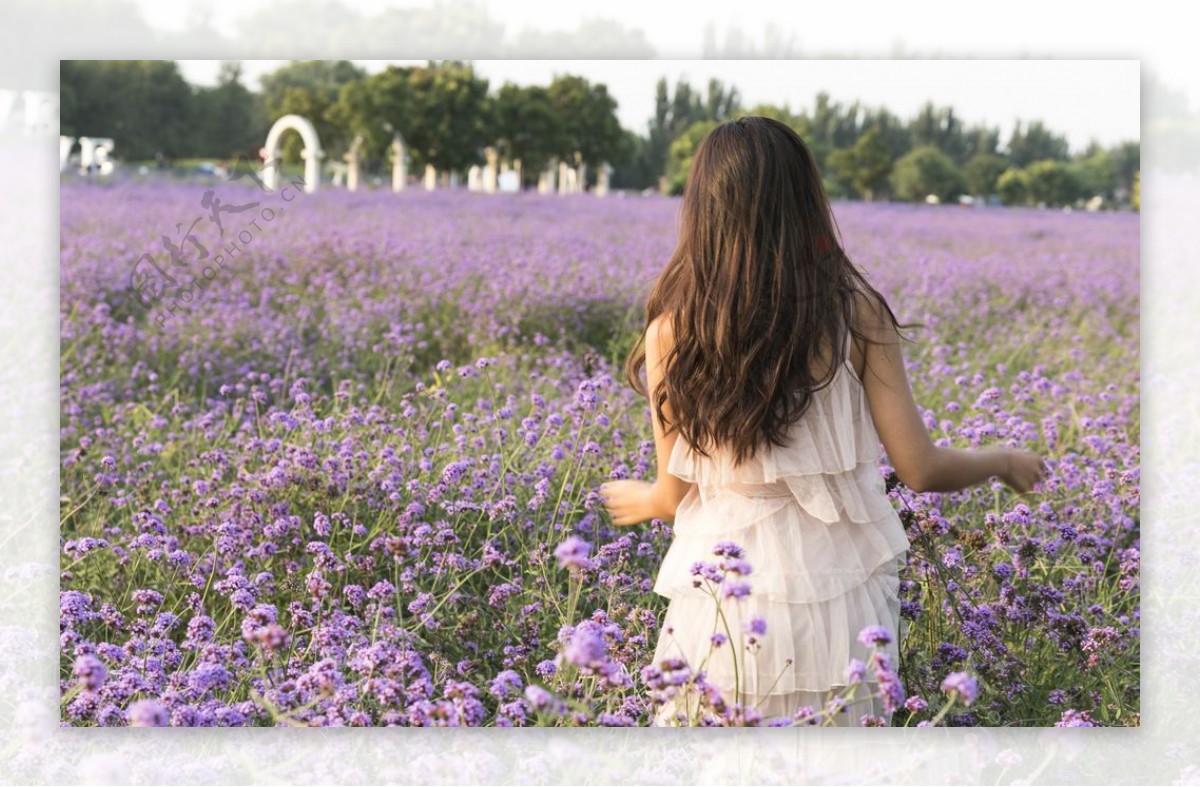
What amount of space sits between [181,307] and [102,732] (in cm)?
169

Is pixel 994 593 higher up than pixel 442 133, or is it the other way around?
pixel 442 133

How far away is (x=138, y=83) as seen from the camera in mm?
3318

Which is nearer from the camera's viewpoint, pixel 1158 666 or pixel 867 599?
pixel 867 599

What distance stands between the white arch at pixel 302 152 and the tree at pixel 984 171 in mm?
1813

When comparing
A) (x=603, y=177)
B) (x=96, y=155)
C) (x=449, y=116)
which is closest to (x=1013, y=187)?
(x=603, y=177)

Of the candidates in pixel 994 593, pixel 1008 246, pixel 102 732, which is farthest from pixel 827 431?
pixel 1008 246

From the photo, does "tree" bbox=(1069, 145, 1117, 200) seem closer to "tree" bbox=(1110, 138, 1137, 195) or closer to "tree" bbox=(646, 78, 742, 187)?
"tree" bbox=(1110, 138, 1137, 195)

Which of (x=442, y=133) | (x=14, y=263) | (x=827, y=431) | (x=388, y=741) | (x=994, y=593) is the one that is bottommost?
(x=388, y=741)

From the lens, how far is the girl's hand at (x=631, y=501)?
8.03 ft

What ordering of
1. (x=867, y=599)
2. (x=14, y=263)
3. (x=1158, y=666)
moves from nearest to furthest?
(x=867, y=599)
(x=1158, y=666)
(x=14, y=263)

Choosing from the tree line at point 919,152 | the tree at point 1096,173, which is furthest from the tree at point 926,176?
the tree at point 1096,173

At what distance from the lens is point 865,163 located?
155 inches

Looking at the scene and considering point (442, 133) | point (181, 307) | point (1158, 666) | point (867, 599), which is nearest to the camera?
point (867, 599)

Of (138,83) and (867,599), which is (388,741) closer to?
(867,599)
